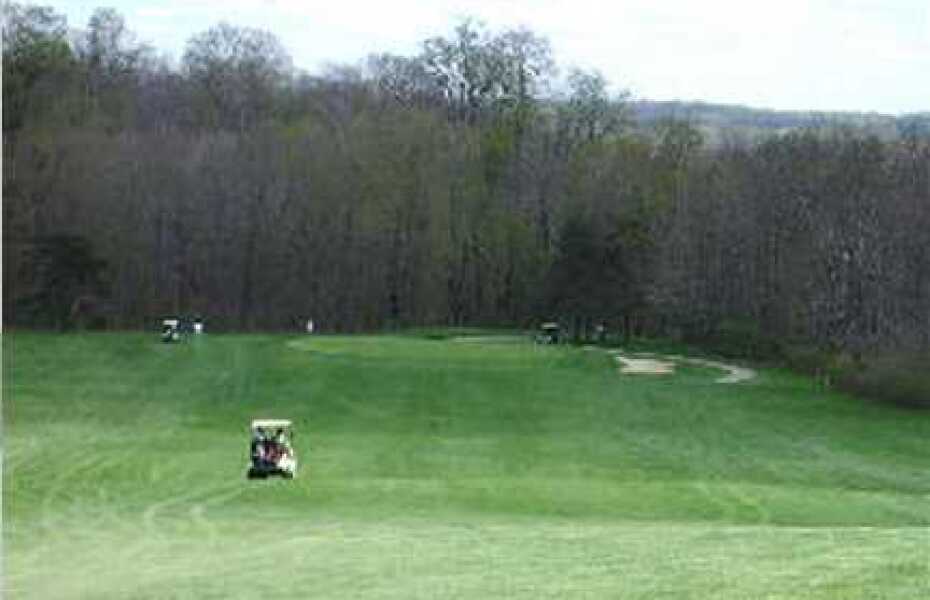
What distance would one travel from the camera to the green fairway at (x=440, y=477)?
11.5 meters

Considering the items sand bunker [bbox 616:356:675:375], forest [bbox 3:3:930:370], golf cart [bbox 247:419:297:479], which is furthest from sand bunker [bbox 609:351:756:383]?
golf cart [bbox 247:419:297:479]

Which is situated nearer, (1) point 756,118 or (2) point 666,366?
(2) point 666,366

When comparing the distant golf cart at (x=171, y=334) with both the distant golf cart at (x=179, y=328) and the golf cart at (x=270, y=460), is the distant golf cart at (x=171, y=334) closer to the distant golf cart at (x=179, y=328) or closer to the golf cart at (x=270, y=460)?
the distant golf cart at (x=179, y=328)

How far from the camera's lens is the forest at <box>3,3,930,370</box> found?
191 ft

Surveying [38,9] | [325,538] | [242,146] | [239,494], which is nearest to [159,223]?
[242,146]

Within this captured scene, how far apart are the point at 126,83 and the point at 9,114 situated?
12.6 meters

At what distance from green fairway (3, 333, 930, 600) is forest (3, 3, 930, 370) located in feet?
23.5

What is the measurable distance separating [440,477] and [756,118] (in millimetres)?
111730

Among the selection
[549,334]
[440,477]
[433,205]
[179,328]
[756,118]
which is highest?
[756,118]

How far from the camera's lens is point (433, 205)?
7112 cm

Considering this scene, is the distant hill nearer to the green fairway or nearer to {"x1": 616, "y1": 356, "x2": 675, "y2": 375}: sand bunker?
{"x1": 616, "y1": 356, "x2": 675, "y2": 375}: sand bunker

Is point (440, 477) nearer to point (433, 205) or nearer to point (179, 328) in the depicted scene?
point (179, 328)

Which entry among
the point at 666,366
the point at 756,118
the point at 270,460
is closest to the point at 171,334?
the point at 666,366

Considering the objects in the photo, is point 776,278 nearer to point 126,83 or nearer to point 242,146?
point 242,146
